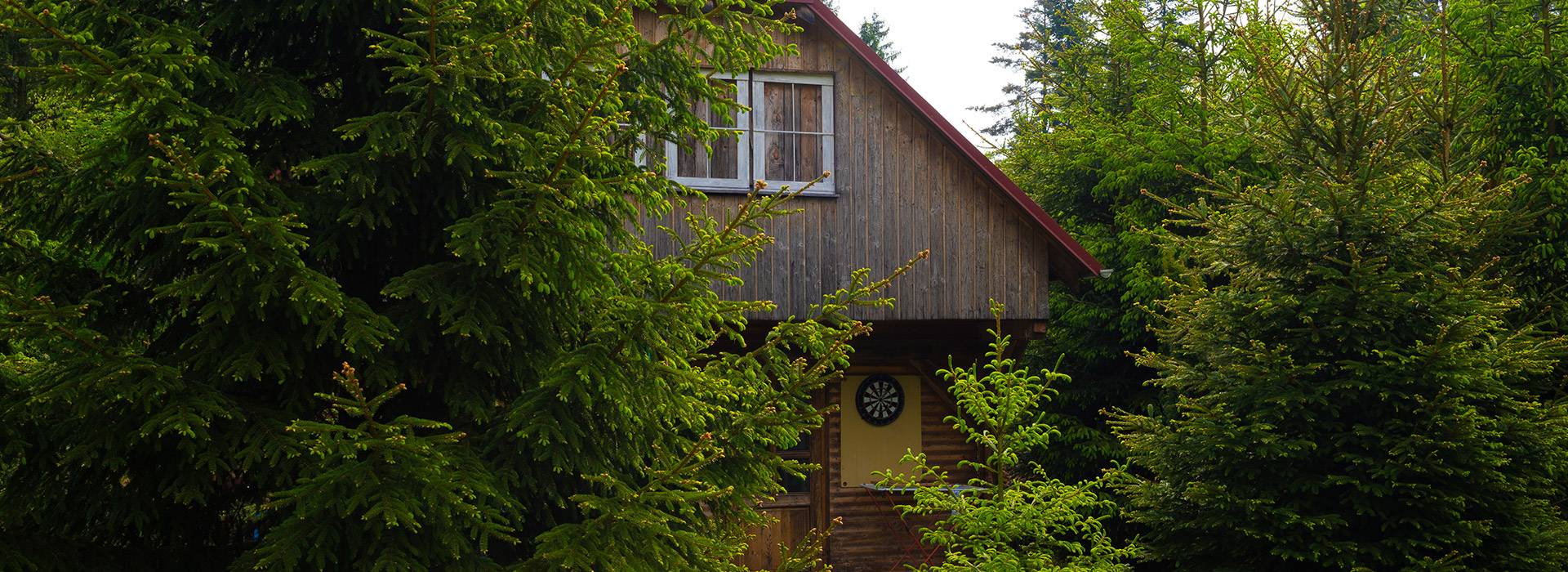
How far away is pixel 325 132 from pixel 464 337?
1.11 m

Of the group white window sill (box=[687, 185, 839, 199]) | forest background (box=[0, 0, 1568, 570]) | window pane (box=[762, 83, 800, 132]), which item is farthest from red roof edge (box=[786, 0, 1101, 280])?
forest background (box=[0, 0, 1568, 570])

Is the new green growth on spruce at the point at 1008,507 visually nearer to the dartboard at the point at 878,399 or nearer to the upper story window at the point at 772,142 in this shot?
the upper story window at the point at 772,142

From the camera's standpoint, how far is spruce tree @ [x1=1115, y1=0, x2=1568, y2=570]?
7.77 metres

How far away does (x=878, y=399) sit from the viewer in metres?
13.5

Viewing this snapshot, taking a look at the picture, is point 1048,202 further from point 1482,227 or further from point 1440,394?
point 1440,394

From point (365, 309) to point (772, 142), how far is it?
7.39m

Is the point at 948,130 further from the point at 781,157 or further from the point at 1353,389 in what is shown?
the point at 1353,389

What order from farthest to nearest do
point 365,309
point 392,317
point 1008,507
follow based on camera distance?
point 1008,507 → point 392,317 → point 365,309

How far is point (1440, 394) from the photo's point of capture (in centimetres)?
754

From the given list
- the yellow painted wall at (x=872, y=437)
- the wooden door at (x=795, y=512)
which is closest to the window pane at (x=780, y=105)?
the yellow painted wall at (x=872, y=437)

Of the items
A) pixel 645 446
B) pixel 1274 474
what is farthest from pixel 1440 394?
pixel 645 446

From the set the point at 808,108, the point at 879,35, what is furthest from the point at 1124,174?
the point at 879,35

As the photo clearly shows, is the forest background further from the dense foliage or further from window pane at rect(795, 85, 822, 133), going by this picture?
the dense foliage

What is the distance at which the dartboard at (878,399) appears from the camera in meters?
13.4
